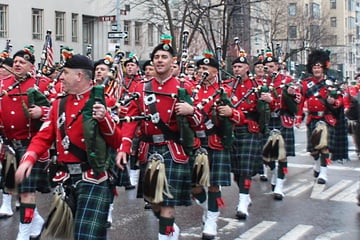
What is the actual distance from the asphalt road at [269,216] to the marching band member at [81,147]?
1939 mm

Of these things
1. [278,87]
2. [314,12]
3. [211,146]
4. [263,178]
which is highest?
[314,12]

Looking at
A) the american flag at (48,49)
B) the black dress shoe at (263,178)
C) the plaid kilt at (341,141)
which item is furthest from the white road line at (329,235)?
the american flag at (48,49)

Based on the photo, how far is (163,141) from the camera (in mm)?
5742

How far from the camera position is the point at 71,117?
16.2 feet

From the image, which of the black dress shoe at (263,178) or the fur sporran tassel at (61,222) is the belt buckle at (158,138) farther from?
the black dress shoe at (263,178)

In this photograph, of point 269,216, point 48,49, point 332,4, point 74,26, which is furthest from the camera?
point 332,4

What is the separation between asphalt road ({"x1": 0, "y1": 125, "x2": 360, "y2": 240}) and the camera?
6.90 meters

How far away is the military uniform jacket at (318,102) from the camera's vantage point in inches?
388

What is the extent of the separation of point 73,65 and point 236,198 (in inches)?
184

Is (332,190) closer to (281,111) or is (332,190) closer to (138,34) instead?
(281,111)

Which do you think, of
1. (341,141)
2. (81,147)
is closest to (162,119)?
(81,147)

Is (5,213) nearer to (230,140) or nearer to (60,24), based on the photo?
(230,140)

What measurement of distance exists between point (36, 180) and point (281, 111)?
4404mm

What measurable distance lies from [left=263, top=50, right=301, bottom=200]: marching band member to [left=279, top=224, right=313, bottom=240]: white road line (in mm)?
1617
